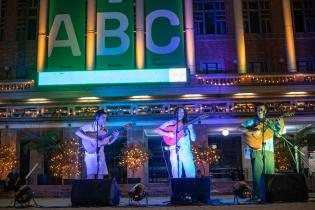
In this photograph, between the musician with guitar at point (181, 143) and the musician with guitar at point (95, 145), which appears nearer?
the musician with guitar at point (95, 145)

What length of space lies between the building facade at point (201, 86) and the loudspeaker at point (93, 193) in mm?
11779

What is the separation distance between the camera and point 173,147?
11164mm

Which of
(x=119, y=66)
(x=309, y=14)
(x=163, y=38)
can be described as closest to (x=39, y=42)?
(x=119, y=66)

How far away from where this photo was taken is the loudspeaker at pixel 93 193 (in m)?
10.1

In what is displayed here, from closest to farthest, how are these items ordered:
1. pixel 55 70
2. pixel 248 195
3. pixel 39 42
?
pixel 248 195
pixel 55 70
pixel 39 42

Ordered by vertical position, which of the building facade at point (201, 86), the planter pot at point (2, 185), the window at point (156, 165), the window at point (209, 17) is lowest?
the planter pot at point (2, 185)

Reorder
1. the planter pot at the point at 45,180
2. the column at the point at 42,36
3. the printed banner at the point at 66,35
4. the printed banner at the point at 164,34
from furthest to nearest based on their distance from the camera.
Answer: the column at the point at 42,36, the printed banner at the point at 66,35, the printed banner at the point at 164,34, the planter pot at the point at 45,180

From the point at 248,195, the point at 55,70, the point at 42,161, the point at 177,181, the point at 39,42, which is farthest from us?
the point at 42,161

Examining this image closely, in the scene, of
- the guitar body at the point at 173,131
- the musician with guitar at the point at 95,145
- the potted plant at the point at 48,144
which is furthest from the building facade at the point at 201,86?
the musician with guitar at the point at 95,145

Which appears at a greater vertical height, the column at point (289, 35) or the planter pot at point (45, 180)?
the column at point (289, 35)

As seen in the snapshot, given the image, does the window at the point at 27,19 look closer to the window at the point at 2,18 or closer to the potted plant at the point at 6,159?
the window at the point at 2,18

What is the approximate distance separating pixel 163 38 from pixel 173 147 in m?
13.9

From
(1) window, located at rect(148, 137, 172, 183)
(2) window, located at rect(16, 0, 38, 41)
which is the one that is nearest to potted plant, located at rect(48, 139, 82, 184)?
(1) window, located at rect(148, 137, 172, 183)

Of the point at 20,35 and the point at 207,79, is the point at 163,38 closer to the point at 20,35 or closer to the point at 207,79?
the point at 207,79
